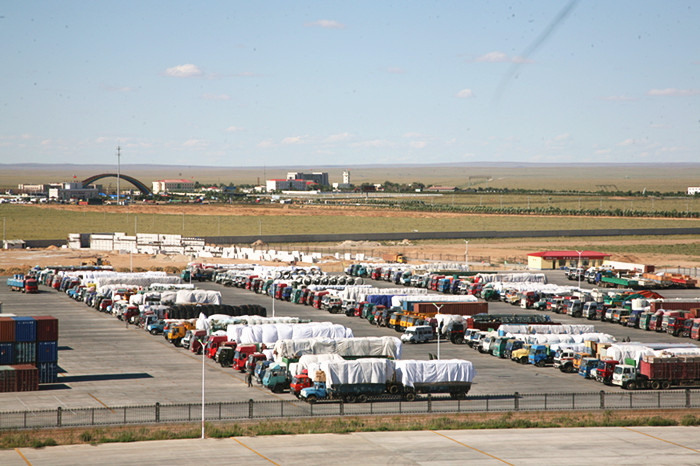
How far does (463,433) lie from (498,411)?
3.91m

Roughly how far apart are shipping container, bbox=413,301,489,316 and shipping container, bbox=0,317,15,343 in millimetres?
30632

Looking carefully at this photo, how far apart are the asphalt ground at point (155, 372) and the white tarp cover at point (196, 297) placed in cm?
505

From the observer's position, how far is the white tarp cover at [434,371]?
1695 inches

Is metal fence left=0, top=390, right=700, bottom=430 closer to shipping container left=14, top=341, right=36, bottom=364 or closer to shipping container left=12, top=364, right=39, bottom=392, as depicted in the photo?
shipping container left=12, top=364, right=39, bottom=392

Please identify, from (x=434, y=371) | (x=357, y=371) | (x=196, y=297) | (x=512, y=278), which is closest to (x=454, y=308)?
(x=196, y=297)

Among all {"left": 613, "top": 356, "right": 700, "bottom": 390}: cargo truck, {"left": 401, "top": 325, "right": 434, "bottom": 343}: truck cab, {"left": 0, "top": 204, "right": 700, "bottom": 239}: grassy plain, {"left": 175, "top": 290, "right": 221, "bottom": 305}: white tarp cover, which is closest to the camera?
{"left": 613, "top": 356, "right": 700, "bottom": 390}: cargo truck

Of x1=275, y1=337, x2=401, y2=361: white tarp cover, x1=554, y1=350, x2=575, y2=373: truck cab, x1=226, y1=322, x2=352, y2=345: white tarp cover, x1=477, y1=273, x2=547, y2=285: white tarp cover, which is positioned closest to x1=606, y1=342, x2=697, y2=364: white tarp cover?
x1=554, y1=350, x2=575, y2=373: truck cab

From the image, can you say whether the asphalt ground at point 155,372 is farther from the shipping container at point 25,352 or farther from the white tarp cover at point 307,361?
the shipping container at point 25,352

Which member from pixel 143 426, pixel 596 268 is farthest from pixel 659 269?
→ pixel 143 426

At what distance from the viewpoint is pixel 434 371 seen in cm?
4328

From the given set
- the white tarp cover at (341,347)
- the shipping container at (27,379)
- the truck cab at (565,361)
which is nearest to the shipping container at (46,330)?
A: the shipping container at (27,379)

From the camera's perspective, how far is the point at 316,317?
70500 mm

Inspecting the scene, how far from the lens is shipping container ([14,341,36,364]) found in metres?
45.8

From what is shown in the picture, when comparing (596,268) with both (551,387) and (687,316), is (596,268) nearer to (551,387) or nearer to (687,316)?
(687,316)
